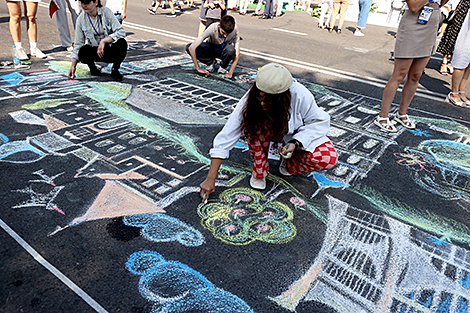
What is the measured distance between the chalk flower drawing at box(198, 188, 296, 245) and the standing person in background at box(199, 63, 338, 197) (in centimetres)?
13

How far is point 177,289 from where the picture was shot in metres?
1.58

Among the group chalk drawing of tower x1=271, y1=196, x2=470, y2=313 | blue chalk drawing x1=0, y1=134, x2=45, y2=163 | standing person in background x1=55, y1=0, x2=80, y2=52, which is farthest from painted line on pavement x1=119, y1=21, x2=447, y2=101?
blue chalk drawing x1=0, y1=134, x2=45, y2=163

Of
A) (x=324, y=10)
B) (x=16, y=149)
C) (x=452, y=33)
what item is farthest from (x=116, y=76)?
(x=324, y=10)

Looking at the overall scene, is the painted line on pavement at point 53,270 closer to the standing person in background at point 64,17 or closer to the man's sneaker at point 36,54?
→ the man's sneaker at point 36,54

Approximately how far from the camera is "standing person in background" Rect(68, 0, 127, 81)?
154 inches

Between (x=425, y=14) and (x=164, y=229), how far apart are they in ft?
9.70

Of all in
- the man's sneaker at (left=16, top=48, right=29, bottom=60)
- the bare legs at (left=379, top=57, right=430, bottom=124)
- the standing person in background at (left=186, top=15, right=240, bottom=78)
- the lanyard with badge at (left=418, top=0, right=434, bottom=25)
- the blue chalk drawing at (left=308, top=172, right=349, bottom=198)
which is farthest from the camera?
the standing person in background at (left=186, top=15, right=240, bottom=78)

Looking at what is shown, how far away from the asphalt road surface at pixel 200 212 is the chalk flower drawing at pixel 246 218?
0.4 inches

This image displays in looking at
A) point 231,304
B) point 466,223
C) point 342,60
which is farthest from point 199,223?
point 342,60

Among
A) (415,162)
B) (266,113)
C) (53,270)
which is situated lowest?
(53,270)

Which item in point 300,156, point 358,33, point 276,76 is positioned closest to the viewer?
point 276,76

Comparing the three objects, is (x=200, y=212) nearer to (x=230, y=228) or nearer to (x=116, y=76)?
(x=230, y=228)

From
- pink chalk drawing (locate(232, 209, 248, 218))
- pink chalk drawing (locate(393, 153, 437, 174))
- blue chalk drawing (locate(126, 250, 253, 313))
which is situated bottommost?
blue chalk drawing (locate(126, 250, 253, 313))

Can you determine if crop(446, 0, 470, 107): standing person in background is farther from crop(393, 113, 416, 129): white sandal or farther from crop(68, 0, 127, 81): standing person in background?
crop(68, 0, 127, 81): standing person in background
